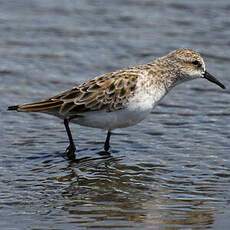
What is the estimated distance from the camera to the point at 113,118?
10016 mm

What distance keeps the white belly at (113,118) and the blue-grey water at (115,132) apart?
43 centimetres

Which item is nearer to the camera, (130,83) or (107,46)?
(130,83)

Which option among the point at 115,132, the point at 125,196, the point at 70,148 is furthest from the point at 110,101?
the point at 125,196

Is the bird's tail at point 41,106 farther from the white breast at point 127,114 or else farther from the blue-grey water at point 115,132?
the blue-grey water at point 115,132

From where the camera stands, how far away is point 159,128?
36.6 feet

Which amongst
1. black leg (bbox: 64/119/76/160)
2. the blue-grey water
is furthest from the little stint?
the blue-grey water

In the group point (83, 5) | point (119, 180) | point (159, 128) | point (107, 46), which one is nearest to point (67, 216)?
point (119, 180)

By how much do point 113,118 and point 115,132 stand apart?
126 centimetres

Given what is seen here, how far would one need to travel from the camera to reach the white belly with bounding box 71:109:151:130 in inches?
392

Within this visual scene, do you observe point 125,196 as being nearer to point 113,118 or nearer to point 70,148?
point 113,118

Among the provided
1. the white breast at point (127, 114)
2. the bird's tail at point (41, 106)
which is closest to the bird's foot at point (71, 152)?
the white breast at point (127, 114)

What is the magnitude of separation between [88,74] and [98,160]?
3240 millimetres

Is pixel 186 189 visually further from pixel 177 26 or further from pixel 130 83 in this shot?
pixel 177 26

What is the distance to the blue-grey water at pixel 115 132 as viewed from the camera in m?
8.31
